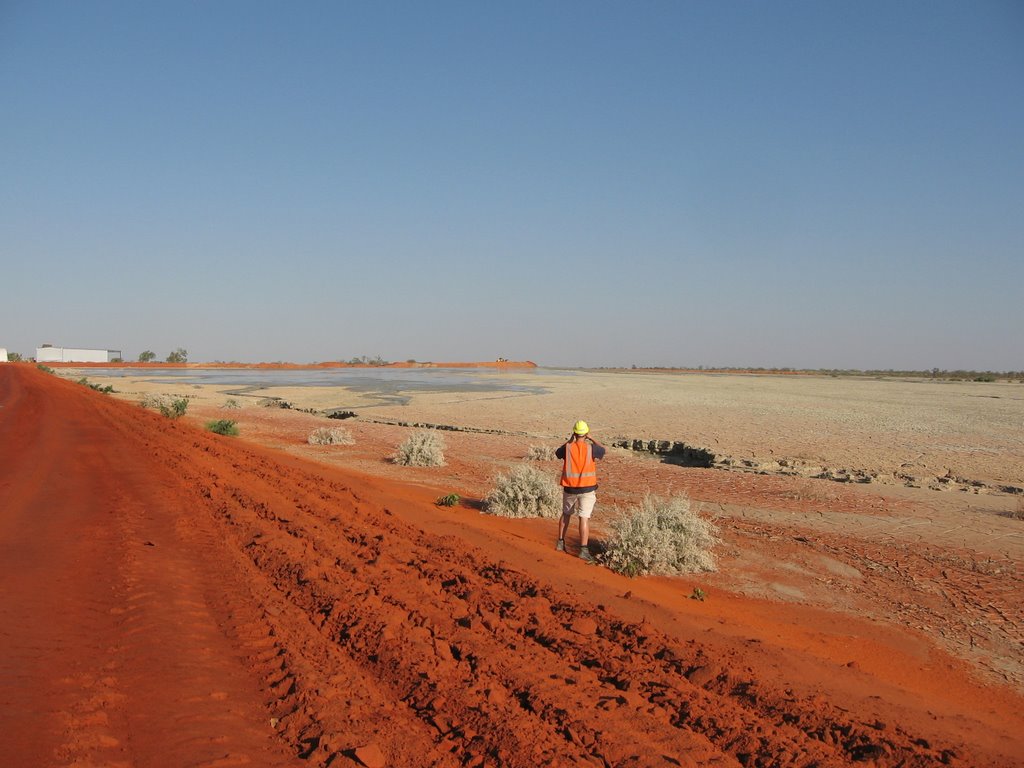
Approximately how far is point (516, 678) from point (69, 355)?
133092mm

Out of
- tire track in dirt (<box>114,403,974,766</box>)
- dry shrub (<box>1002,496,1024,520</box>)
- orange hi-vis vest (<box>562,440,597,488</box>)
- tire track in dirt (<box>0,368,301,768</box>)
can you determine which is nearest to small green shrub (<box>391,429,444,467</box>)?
tire track in dirt (<box>0,368,301,768</box>)

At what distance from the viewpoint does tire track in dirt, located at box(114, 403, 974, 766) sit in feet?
11.6

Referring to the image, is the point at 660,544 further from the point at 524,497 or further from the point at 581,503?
the point at 524,497

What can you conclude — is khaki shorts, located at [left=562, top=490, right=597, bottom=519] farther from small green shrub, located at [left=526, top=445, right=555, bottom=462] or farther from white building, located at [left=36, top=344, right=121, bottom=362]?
white building, located at [left=36, top=344, right=121, bottom=362]

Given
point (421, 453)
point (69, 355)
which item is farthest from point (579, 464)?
point (69, 355)

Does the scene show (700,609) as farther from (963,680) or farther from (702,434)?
(702,434)

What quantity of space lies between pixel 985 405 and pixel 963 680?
35.5 metres

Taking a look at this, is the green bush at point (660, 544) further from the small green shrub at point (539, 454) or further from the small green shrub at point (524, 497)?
the small green shrub at point (539, 454)

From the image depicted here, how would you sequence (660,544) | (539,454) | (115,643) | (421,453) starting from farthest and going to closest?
(539,454) < (421,453) < (660,544) < (115,643)

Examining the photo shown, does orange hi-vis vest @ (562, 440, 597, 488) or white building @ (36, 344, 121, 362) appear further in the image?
white building @ (36, 344, 121, 362)

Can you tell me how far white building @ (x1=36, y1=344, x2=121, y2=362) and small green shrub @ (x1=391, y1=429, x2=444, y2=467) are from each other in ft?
384

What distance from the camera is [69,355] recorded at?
Answer: 115 meters

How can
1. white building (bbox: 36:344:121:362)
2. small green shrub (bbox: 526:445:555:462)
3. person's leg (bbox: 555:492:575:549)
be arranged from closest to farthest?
person's leg (bbox: 555:492:575:549), small green shrub (bbox: 526:445:555:462), white building (bbox: 36:344:121:362)

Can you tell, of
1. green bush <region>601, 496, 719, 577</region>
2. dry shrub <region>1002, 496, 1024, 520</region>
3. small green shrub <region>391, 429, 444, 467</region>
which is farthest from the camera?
small green shrub <region>391, 429, 444, 467</region>
